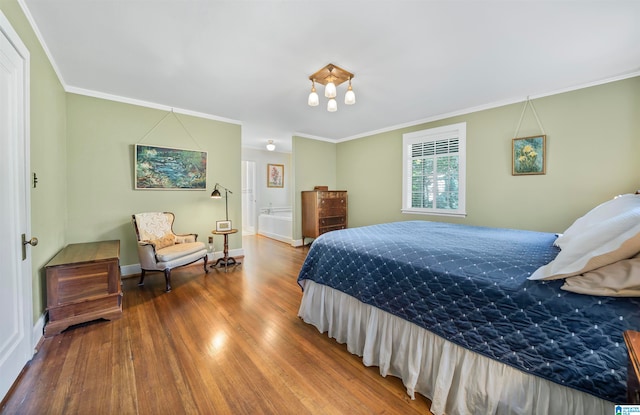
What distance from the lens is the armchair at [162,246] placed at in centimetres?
306

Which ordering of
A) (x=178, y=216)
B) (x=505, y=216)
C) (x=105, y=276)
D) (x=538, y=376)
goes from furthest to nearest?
1. (x=178, y=216)
2. (x=505, y=216)
3. (x=105, y=276)
4. (x=538, y=376)

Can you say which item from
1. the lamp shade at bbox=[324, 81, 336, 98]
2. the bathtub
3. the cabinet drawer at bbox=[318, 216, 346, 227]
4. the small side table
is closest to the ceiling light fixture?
the lamp shade at bbox=[324, 81, 336, 98]

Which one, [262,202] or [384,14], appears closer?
[384,14]

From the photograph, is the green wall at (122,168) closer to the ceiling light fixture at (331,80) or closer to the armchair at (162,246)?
the armchair at (162,246)

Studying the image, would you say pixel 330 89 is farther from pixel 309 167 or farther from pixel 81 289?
pixel 309 167

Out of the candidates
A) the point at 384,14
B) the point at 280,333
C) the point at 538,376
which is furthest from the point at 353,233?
the point at 384,14

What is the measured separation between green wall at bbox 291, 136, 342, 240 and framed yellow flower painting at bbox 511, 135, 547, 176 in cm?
365

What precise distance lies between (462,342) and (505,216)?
3.12m

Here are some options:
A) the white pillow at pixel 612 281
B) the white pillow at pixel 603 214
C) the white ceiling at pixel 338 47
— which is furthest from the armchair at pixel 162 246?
Result: the white pillow at pixel 603 214

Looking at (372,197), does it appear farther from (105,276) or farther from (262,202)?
(105,276)

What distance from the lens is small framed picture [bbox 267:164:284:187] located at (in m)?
7.75

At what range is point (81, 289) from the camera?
2.31 m

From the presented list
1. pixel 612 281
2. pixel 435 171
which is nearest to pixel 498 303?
pixel 612 281

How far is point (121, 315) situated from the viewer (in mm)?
2467
